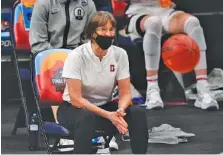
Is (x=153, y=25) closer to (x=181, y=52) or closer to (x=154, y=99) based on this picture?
(x=181, y=52)

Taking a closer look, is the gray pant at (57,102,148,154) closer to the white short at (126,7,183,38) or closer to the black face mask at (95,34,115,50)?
the black face mask at (95,34,115,50)

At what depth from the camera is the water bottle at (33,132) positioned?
484cm

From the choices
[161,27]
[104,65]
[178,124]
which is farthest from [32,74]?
[161,27]

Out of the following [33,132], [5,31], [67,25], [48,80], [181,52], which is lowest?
[33,132]

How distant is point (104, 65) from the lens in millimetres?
3996

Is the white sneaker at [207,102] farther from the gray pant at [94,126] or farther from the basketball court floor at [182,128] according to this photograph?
the gray pant at [94,126]

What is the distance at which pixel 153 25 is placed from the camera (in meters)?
6.22

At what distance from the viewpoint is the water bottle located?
4844 mm

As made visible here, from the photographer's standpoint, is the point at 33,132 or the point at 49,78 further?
the point at 33,132

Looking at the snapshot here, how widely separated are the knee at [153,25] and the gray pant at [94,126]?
7.87 ft

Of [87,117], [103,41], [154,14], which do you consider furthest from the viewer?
[154,14]

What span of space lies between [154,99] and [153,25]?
0.71 meters

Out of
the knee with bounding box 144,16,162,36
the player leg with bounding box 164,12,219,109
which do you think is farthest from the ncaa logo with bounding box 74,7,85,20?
the player leg with bounding box 164,12,219,109

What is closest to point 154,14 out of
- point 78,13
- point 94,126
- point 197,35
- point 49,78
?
point 197,35
